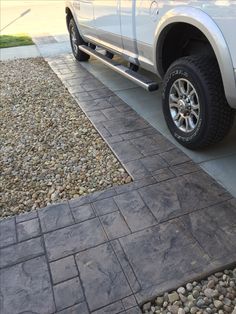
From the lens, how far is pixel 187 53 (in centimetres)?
363

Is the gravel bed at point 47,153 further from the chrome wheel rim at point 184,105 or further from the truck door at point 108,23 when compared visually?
the truck door at point 108,23

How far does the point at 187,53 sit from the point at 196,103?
2.24 ft

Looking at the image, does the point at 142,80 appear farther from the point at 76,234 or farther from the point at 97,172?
the point at 76,234

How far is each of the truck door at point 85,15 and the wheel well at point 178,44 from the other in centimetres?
190

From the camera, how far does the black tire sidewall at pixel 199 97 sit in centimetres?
302

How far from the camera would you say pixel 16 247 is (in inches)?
98.2

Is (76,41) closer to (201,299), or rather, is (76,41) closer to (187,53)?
(187,53)

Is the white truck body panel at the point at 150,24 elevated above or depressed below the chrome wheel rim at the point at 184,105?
above

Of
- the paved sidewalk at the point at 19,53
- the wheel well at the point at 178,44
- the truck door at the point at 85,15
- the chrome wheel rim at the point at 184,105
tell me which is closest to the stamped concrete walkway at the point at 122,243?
the chrome wheel rim at the point at 184,105

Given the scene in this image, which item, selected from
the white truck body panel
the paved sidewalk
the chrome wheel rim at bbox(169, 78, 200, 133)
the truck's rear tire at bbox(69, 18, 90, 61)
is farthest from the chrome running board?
the paved sidewalk

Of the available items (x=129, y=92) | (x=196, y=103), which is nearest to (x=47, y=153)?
(x=196, y=103)

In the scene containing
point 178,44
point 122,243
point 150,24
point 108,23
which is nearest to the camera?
point 122,243

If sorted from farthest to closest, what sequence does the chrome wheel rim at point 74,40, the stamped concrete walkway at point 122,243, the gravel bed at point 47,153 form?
1. the chrome wheel rim at point 74,40
2. the gravel bed at point 47,153
3. the stamped concrete walkway at point 122,243

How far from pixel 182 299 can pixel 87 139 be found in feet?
7.41
